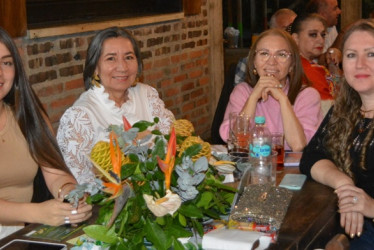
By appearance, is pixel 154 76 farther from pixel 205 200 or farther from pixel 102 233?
pixel 102 233

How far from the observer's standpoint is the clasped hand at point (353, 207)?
272 centimetres

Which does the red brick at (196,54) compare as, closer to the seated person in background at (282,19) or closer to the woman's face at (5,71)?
the seated person in background at (282,19)

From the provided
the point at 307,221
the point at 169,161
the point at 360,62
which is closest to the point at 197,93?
the point at 360,62

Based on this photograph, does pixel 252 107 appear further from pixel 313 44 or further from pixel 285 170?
pixel 313 44

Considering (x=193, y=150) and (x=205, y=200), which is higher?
(x=193, y=150)

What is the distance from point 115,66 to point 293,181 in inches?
45.9

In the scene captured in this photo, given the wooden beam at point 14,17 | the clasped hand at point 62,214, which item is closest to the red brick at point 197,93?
the wooden beam at point 14,17

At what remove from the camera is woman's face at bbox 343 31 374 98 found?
3.02 meters

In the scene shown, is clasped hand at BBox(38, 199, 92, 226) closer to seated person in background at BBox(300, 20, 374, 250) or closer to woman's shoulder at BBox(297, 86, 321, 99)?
seated person in background at BBox(300, 20, 374, 250)

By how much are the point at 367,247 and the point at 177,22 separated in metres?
3.69

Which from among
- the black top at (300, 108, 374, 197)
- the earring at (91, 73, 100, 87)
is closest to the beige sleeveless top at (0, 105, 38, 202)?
the earring at (91, 73, 100, 87)

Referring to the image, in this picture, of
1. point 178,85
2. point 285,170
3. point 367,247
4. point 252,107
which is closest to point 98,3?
point 178,85

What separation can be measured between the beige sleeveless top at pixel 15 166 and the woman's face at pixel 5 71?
155 millimetres

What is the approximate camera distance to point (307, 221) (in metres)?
2.42
